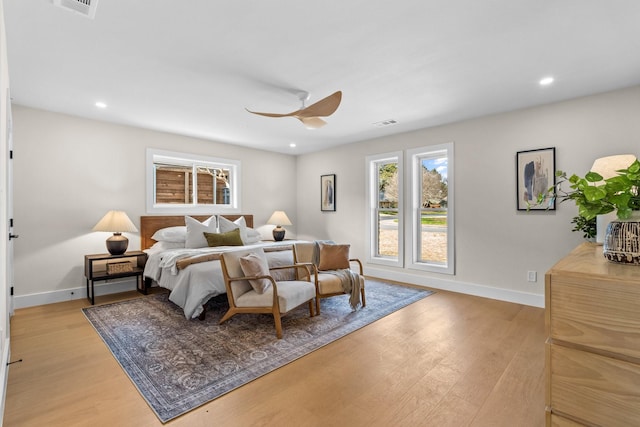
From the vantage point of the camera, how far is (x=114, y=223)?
4137 mm

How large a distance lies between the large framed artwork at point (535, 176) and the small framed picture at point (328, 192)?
3.26 m

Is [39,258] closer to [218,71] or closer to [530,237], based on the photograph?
[218,71]

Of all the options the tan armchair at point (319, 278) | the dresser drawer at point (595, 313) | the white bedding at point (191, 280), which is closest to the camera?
the dresser drawer at point (595, 313)

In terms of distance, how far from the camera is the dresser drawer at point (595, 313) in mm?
818

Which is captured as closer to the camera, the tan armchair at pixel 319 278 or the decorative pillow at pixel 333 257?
the tan armchair at pixel 319 278

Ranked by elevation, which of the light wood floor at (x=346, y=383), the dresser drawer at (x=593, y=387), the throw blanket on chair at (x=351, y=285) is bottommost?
the light wood floor at (x=346, y=383)

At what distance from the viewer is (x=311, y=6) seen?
199 cm

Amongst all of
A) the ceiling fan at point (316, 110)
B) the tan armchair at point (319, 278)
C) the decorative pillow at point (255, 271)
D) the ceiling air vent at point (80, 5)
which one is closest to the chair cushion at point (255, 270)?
the decorative pillow at point (255, 271)

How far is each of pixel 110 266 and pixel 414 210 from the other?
4623mm

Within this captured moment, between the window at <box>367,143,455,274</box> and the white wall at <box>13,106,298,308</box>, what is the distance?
3.88m

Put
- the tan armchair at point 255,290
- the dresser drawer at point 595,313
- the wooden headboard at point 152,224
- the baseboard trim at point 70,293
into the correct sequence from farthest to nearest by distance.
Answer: the wooden headboard at point 152,224 → the baseboard trim at point 70,293 → the tan armchair at point 255,290 → the dresser drawer at point 595,313

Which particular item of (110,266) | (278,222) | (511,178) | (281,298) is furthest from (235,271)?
(511,178)

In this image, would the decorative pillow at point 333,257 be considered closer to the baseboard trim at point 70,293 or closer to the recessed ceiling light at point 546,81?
the recessed ceiling light at point 546,81

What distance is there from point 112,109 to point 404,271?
498 centimetres
